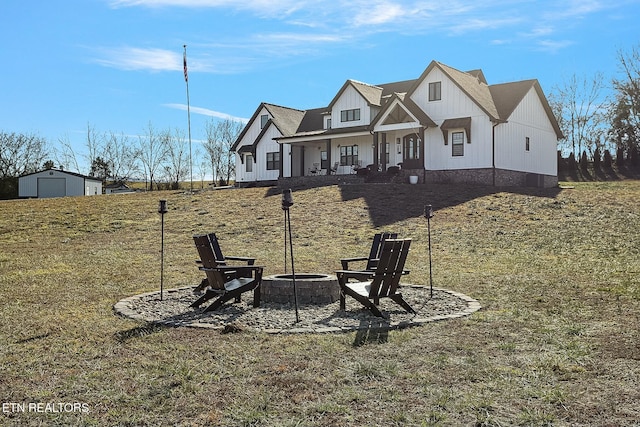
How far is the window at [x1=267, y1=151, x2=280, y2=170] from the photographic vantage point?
39938 mm

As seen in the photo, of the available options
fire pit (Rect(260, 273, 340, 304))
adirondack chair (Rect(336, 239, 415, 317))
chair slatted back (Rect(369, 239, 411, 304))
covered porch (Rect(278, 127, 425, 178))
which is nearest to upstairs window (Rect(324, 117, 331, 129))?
covered porch (Rect(278, 127, 425, 178))

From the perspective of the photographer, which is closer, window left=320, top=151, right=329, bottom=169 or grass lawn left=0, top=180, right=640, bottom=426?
grass lawn left=0, top=180, right=640, bottom=426

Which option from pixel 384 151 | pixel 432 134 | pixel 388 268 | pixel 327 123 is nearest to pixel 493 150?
pixel 432 134

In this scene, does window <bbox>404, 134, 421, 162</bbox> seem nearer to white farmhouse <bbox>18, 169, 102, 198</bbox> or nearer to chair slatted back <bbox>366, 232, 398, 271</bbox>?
chair slatted back <bbox>366, 232, 398, 271</bbox>

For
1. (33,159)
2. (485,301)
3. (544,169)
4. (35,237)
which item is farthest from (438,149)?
(33,159)

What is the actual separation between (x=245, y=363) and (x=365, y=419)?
1.72 metres

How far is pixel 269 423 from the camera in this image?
4.29m

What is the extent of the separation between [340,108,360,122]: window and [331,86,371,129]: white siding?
0.47 ft

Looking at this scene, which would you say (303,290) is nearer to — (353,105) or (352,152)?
(353,105)

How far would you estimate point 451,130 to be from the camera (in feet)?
103

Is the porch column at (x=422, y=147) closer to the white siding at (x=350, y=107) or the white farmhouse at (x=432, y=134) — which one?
the white farmhouse at (x=432, y=134)

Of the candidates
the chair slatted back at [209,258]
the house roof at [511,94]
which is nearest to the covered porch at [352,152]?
the house roof at [511,94]

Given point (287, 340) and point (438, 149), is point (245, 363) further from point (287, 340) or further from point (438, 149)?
point (438, 149)

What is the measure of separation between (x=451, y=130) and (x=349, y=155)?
25.0ft
